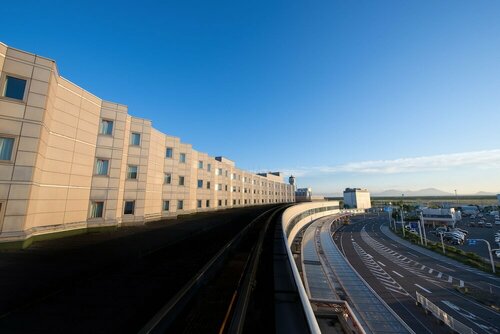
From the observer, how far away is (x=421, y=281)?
36.8 metres

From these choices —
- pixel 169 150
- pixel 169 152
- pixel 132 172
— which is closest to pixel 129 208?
pixel 132 172

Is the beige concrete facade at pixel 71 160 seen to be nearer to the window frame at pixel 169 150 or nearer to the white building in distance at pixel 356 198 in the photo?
the window frame at pixel 169 150

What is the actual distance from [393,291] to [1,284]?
43.3 m

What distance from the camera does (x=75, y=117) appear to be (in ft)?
59.1

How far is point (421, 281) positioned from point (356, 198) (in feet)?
460

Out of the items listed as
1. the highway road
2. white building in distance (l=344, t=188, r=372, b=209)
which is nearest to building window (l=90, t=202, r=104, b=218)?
the highway road

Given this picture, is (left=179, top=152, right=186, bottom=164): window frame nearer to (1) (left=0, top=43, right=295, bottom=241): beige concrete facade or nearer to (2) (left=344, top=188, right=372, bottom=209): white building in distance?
(1) (left=0, top=43, right=295, bottom=241): beige concrete facade

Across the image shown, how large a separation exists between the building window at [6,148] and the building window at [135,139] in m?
11.8

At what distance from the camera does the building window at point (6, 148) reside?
12.7 meters

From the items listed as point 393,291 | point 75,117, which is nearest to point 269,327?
point 75,117

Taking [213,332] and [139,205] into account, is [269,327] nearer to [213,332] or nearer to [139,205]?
[213,332]

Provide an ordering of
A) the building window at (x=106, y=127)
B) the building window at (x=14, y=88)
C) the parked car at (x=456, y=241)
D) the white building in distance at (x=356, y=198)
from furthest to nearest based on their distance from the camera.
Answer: the white building in distance at (x=356, y=198) → the parked car at (x=456, y=241) → the building window at (x=106, y=127) → the building window at (x=14, y=88)

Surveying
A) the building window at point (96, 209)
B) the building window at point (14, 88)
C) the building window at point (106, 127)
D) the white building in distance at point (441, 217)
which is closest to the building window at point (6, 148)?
the building window at point (14, 88)

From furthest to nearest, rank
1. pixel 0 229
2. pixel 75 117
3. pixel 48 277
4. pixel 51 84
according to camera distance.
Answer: pixel 75 117 < pixel 51 84 < pixel 0 229 < pixel 48 277
